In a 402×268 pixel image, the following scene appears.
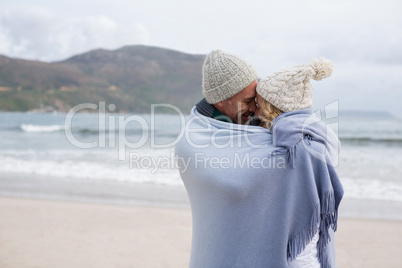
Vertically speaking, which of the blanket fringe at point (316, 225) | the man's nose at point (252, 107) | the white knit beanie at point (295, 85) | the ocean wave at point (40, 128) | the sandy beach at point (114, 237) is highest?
the white knit beanie at point (295, 85)

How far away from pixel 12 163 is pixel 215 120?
362 inches

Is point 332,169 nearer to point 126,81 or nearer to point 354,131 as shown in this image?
point 354,131

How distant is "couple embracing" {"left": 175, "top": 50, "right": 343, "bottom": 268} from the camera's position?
120cm

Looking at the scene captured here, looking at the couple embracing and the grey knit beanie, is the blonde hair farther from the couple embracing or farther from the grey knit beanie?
the grey knit beanie

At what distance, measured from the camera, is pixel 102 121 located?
22438 millimetres

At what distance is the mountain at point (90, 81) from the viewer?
828 inches

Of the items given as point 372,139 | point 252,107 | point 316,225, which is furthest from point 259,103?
point 372,139

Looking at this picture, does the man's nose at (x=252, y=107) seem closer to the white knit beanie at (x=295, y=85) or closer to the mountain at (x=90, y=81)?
the white knit beanie at (x=295, y=85)

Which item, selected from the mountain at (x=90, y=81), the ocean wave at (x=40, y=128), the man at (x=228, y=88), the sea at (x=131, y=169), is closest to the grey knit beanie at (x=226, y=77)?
→ the man at (x=228, y=88)

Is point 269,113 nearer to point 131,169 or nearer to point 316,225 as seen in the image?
point 316,225

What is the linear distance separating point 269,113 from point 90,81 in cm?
2383

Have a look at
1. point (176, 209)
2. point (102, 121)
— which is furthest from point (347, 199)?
point (102, 121)

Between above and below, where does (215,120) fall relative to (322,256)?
above

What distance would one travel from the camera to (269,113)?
4.44 ft
